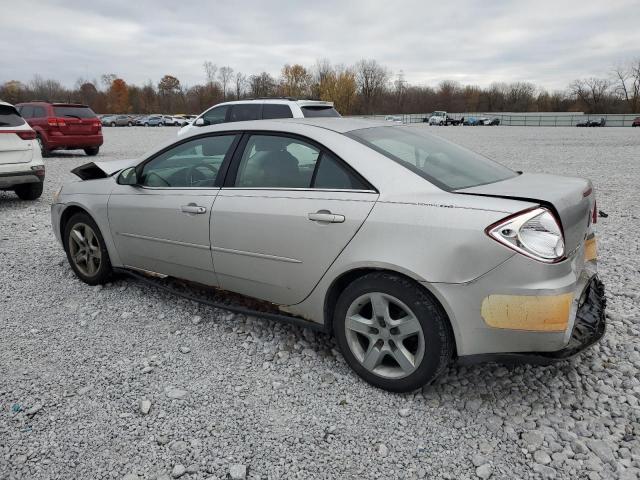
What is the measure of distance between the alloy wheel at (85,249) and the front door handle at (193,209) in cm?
125

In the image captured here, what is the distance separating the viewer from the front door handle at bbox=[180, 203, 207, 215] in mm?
3308

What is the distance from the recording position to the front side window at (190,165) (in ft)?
11.3

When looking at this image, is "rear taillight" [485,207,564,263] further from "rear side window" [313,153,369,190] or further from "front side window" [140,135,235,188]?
"front side window" [140,135,235,188]

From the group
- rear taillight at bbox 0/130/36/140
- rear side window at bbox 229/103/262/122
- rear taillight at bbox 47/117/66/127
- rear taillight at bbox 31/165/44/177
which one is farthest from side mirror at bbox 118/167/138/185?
rear taillight at bbox 47/117/66/127

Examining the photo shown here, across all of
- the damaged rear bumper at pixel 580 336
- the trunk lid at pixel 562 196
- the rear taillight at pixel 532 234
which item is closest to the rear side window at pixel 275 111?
the trunk lid at pixel 562 196

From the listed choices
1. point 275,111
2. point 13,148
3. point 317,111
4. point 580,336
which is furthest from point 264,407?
point 317,111

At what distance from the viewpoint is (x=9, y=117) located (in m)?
7.57

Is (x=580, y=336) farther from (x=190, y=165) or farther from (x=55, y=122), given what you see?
(x=55, y=122)

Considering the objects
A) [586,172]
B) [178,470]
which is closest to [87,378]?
[178,470]

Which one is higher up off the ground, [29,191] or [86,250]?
[86,250]

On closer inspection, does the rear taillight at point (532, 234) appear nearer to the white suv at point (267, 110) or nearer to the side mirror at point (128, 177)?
the side mirror at point (128, 177)

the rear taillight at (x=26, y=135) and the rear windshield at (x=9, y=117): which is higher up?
the rear windshield at (x=9, y=117)

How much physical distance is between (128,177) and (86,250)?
0.93m

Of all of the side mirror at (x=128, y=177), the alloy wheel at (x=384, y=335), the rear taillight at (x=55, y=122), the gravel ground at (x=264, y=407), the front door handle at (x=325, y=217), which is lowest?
the gravel ground at (x=264, y=407)
